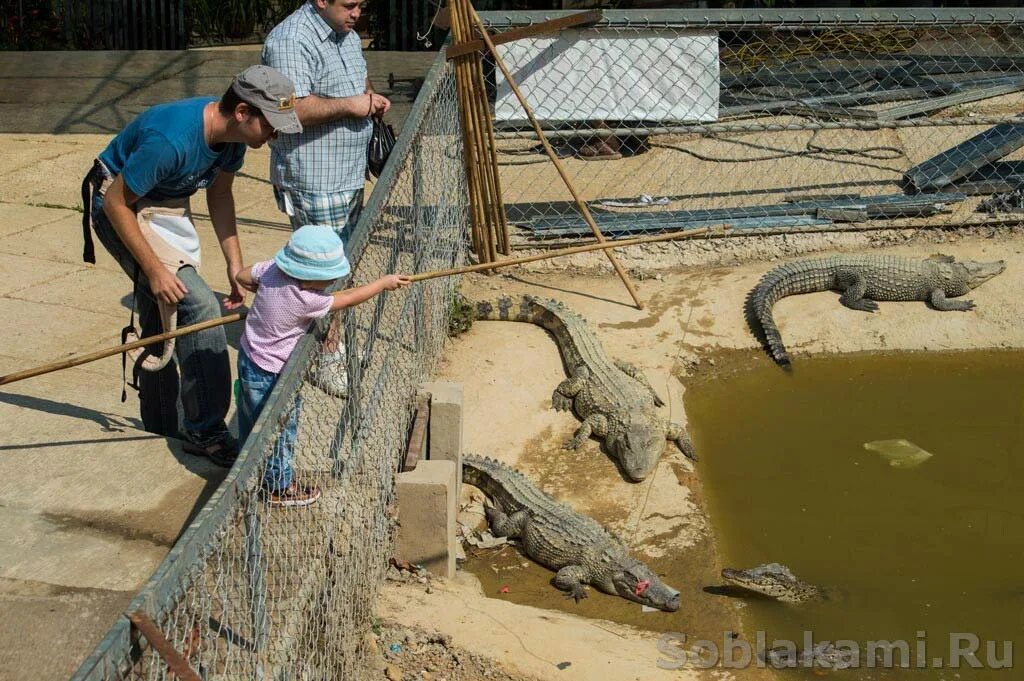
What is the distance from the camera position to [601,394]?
250 inches

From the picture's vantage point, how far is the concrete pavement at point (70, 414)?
11.4 ft

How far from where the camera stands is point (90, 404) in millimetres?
4969

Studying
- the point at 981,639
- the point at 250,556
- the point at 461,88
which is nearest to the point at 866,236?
the point at 461,88

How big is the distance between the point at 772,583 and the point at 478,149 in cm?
340

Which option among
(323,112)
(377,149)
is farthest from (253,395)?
(377,149)

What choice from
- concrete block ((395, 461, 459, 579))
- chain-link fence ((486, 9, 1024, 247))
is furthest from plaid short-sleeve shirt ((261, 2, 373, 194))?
chain-link fence ((486, 9, 1024, 247))

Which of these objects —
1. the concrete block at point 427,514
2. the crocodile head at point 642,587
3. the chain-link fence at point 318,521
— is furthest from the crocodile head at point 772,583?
the chain-link fence at point 318,521

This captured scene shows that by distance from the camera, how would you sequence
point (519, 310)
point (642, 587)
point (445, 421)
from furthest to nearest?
point (519, 310)
point (445, 421)
point (642, 587)

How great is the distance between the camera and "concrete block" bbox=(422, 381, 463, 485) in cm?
505

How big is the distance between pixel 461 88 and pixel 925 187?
3946 millimetres

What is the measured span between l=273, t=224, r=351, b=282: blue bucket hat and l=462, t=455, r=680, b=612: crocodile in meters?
2.19

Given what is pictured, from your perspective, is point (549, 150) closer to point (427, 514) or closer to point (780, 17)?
point (780, 17)

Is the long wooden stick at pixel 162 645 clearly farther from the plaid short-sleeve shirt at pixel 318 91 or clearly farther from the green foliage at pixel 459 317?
the green foliage at pixel 459 317

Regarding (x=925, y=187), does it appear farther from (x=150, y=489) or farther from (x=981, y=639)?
(x=150, y=489)
